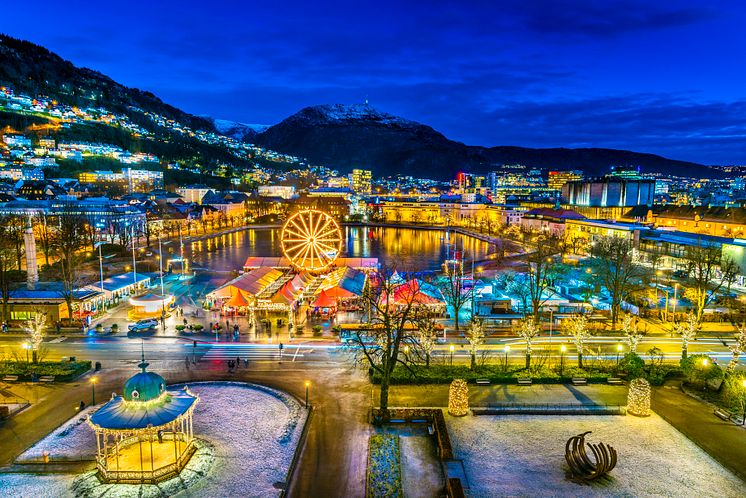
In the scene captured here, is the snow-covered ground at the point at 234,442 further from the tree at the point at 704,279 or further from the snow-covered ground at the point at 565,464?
the tree at the point at 704,279

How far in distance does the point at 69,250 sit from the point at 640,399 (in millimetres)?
36541

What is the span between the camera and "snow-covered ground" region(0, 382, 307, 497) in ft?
45.6

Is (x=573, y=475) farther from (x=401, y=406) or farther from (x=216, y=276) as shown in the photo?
(x=216, y=276)

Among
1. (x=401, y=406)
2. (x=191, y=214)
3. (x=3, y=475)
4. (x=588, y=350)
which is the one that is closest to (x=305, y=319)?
(x=401, y=406)

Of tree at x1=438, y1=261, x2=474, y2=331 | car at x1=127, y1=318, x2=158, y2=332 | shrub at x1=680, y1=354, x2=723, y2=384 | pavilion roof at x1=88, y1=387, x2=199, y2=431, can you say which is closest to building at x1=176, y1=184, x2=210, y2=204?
car at x1=127, y1=318, x2=158, y2=332

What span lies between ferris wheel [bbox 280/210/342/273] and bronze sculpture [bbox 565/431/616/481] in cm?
3521

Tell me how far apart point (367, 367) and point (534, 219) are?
9019 cm

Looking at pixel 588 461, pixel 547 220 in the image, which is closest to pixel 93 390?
pixel 588 461

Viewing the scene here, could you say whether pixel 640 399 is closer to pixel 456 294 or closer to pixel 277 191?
pixel 456 294

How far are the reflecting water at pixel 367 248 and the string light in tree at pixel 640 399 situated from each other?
122 ft

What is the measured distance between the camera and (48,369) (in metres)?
22.3

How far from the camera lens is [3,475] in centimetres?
1452

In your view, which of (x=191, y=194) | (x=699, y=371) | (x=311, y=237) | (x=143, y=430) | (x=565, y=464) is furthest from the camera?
(x=191, y=194)

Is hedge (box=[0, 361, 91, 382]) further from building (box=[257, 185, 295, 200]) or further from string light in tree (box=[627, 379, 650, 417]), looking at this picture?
building (box=[257, 185, 295, 200])
